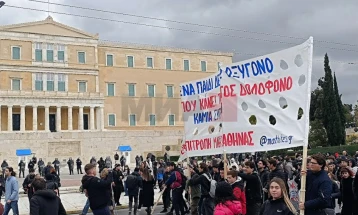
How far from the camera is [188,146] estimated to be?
9.31 m

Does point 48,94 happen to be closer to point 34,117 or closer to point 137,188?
point 34,117

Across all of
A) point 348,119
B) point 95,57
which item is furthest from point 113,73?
point 348,119

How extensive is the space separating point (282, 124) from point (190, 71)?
60.6 m

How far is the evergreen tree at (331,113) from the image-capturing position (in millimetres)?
46156

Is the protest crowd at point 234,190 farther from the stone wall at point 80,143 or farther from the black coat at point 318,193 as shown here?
the stone wall at point 80,143

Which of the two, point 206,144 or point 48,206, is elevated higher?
point 206,144

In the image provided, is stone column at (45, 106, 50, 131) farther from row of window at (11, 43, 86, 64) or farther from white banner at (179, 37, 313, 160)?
white banner at (179, 37, 313, 160)

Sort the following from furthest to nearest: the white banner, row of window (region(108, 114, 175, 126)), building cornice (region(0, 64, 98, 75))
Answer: row of window (region(108, 114, 175, 126))
building cornice (region(0, 64, 98, 75))
the white banner

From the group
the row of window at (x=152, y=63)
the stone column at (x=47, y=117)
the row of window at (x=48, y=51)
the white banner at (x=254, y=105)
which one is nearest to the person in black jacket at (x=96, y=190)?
the white banner at (x=254, y=105)

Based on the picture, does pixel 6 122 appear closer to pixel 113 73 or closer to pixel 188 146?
pixel 113 73

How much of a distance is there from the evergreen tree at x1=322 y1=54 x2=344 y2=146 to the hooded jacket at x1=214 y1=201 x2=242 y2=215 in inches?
1680

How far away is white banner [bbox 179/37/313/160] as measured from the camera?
6.31 meters

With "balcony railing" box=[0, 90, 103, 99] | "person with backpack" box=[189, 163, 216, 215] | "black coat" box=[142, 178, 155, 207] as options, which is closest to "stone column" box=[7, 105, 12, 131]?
"balcony railing" box=[0, 90, 103, 99]

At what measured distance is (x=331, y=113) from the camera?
4647cm
